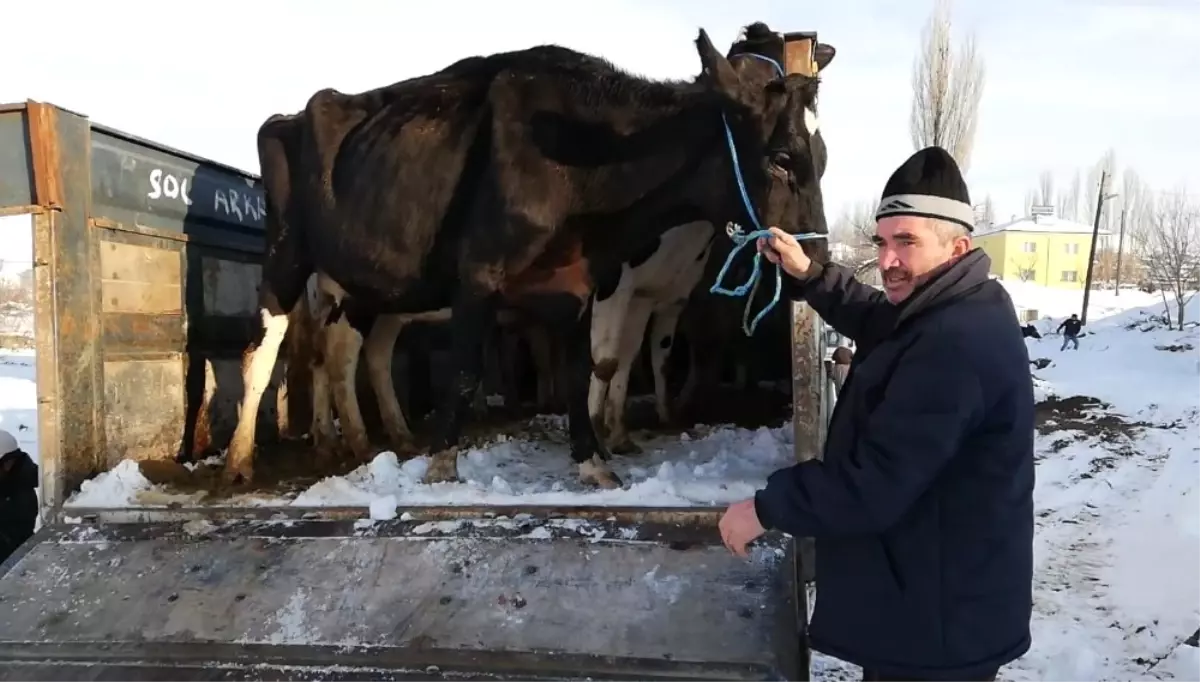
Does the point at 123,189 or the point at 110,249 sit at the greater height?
the point at 123,189

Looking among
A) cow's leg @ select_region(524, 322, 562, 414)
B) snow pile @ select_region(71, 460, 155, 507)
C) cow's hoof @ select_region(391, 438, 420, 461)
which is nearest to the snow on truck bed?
snow pile @ select_region(71, 460, 155, 507)

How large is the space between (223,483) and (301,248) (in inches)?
53.5

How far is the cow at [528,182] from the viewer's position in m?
3.77

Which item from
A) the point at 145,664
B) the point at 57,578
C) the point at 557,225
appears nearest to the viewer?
the point at 145,664

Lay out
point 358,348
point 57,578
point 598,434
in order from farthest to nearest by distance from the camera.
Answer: point 358,348, point 598,434, point 57,578

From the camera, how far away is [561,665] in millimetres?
2736

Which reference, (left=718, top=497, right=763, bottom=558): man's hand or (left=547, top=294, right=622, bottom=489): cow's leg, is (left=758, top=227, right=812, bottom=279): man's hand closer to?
(left=718, top=497, right=763, bottom=558): man's hand

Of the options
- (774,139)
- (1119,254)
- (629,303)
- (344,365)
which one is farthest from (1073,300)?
(774,139)

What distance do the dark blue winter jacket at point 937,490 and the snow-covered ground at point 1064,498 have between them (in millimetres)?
1410

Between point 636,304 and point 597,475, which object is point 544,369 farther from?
point 597,475

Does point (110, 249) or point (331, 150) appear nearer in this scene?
point (110, 249)

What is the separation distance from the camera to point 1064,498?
8773 mm

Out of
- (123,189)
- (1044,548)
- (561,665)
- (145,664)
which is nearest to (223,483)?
(123,189)

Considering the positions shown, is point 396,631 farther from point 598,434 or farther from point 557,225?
point 598,434
